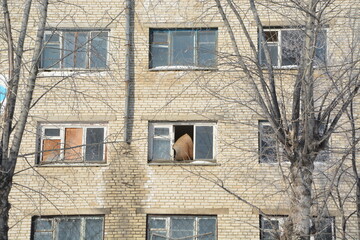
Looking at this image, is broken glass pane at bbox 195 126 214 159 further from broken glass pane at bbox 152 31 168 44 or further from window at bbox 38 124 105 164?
Answer: broken glass pane at bbox 152 31 168 44

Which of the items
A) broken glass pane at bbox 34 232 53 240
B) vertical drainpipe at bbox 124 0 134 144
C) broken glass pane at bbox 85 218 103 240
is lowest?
broken glass pane at bbox 34 232 53 240

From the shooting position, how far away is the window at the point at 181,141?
14.4 m

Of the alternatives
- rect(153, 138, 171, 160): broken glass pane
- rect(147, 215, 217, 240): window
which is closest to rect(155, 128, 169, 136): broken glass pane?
rect(153, 138, 171, 160): broken glass pane

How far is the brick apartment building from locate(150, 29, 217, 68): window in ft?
0.08

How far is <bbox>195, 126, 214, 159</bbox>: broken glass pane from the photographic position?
14.3 meters

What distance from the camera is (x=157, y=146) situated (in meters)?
14.5

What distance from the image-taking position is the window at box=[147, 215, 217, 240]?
13773mm

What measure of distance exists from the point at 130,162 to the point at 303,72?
17.6 ft

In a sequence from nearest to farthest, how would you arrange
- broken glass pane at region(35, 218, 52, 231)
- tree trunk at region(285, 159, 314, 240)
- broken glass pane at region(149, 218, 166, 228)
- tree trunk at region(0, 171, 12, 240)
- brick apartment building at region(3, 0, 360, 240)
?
tree trunk at region(0, 171, 12, 240) → tree trunk at region(285, 159, 314, 240) → brick apartment building at region(3, 0, 360, 240) → broken glass pane at region(149, 218, 166, 228) → broken glass pane at region(35, 218, 52, 231)

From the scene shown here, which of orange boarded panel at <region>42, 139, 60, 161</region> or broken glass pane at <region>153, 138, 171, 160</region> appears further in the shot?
orange boarded panel at <region>42, 139, 60, 161</region>

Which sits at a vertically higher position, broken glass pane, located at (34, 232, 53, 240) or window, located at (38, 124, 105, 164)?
window, located at (38, 124, 105, 164)

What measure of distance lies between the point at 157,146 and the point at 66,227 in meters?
2.66

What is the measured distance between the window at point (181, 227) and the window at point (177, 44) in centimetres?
352

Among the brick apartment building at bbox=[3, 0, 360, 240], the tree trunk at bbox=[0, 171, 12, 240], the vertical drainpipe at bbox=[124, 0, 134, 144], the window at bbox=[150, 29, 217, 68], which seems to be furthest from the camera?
the window at bbox=[150, 29, 217, 68]
